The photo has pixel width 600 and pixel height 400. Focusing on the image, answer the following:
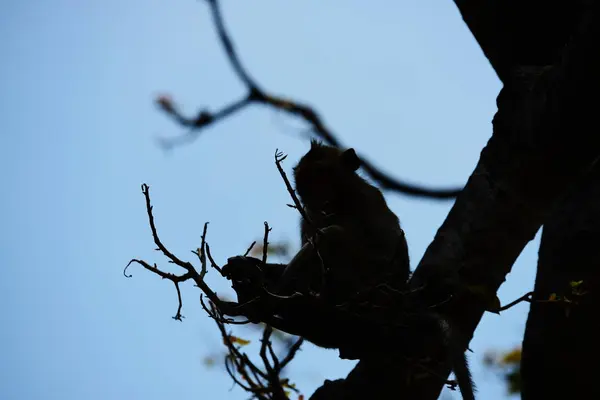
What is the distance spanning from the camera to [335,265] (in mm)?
4488

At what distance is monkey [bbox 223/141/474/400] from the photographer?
344cm

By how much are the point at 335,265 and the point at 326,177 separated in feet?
3.45

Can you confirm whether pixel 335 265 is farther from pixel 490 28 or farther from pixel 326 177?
pixel 490 28

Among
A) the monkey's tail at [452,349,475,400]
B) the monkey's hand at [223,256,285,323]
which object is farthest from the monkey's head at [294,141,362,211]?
the monkey's tail at [452,349,475,400]

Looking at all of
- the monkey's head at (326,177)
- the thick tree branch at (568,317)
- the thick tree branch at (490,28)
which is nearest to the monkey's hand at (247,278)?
the thick tree branch at (568,317)

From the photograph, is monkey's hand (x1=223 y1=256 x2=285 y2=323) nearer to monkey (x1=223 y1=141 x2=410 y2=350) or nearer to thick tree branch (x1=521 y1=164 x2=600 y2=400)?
monkey (x1=223 y1=141 x2=410 y2=350)

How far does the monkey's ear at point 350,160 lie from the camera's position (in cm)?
536

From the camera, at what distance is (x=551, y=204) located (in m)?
4.21

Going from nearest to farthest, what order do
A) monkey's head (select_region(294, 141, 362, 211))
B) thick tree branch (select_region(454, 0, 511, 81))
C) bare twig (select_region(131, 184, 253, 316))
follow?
bare twig (select_region(131, 184, 253, 316)) < thick tree branch (select_region(454, 0, 511, 81)) < monkey's head (select_region(294, 141, 362, 211))

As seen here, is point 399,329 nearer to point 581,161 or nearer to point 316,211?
point 581,161

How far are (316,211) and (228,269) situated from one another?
A: 1621 mm

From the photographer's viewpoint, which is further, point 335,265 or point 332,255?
point 332,255

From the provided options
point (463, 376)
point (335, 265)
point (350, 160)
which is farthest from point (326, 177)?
point (463, 376)

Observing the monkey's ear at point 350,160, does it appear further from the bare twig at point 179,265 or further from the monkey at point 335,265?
the bare twig at point 179,265
